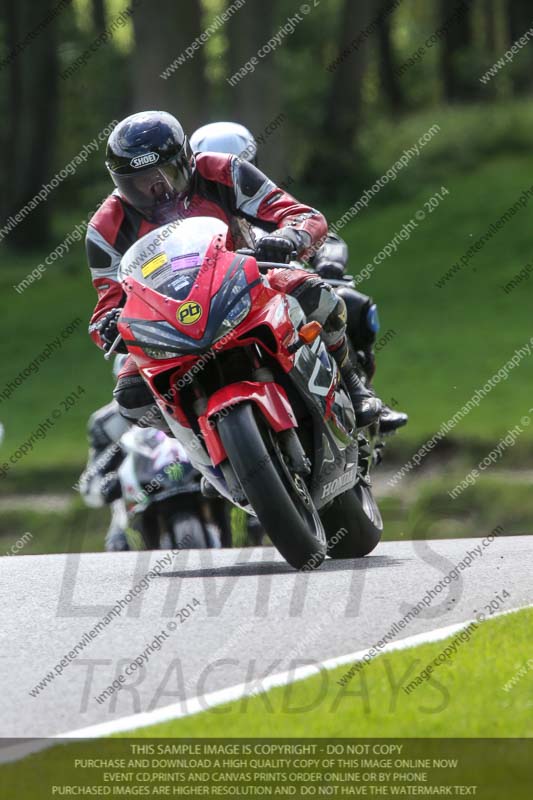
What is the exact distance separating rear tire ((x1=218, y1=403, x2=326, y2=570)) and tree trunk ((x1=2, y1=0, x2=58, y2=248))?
24851 mm

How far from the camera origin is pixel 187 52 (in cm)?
2208

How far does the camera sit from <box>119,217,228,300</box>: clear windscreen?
21.2ft

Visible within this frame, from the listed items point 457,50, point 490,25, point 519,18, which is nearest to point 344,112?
point 519,18

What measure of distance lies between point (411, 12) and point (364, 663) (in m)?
50.6

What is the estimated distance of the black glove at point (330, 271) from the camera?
8320 millimetres

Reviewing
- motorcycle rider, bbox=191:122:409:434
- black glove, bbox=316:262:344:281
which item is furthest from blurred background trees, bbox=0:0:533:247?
black glove, bbox=316:262:344:281

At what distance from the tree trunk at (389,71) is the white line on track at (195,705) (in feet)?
126

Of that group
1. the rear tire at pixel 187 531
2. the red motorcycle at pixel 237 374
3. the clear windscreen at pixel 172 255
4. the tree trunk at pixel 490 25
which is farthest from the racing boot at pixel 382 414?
the tree trunk at pixel 490 25

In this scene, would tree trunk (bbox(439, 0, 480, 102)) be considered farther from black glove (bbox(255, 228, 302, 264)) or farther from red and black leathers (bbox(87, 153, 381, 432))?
black glove (bbox(255, 228, 302, 264))

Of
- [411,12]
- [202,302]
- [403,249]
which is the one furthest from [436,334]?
[411,12]

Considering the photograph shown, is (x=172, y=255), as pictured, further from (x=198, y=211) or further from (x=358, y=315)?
(x=358, y=315)

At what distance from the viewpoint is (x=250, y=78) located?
79.4 feet

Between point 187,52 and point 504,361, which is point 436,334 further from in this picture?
point 187,52

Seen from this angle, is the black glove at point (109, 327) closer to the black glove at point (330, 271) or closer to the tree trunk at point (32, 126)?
the black glove at point (330, 271)
